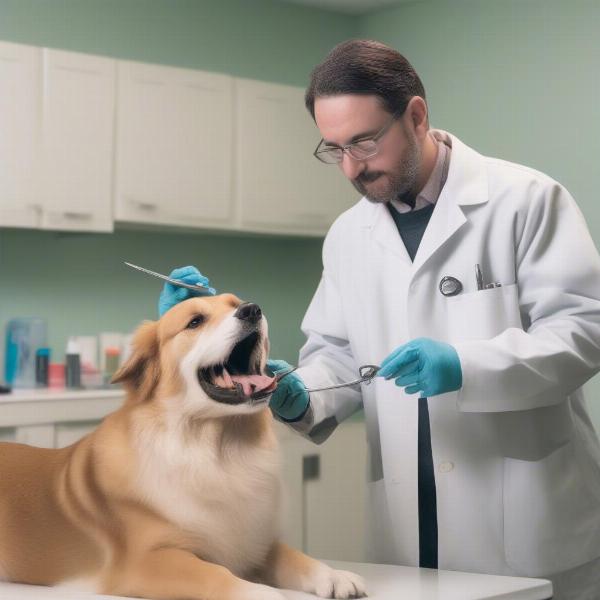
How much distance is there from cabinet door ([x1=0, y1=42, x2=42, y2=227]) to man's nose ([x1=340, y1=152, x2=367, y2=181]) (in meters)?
2.01

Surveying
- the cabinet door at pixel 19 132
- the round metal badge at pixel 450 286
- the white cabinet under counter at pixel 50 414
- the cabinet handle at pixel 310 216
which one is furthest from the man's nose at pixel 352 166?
the cabinet handle at pixel 310 216

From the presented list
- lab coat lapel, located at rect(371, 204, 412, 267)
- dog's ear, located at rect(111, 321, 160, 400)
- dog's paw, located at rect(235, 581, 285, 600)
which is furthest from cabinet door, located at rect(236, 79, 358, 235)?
dog's paw, located at rect(235, 581, 285, 600)

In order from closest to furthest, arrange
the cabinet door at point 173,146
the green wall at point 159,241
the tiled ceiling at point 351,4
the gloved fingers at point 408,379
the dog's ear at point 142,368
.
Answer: the dog's ear at point 142,368 → the gloved fingers at point 408,379 → the cabinet door at point 173,146 → the green wall at point 159,241 → the tiled ceiling at point 351,4

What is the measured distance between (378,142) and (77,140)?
2.13 metres

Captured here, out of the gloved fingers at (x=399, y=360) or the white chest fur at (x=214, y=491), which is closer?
the white chest fur at (x=214, y=491)

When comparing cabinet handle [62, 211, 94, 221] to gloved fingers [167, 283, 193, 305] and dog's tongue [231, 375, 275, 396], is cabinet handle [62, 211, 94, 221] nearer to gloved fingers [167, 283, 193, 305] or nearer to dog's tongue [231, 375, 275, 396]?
gloved fingers [167, 283, 193, 305]

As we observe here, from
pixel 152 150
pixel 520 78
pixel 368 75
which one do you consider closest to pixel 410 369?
pixel 368 75

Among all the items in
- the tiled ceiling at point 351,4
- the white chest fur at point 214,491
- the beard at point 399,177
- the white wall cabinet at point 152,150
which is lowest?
the white chest fur at point 214,491

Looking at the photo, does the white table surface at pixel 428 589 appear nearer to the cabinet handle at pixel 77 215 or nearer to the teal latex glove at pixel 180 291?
the teal latex glove at pixel 180 291

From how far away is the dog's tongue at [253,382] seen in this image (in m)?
1.44

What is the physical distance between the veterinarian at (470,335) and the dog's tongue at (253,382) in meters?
0.23

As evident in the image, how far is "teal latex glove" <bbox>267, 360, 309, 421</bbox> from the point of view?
67.3 inches

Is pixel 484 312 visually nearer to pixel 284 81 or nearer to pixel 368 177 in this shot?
pixel 368 177

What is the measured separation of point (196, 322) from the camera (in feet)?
5.00
